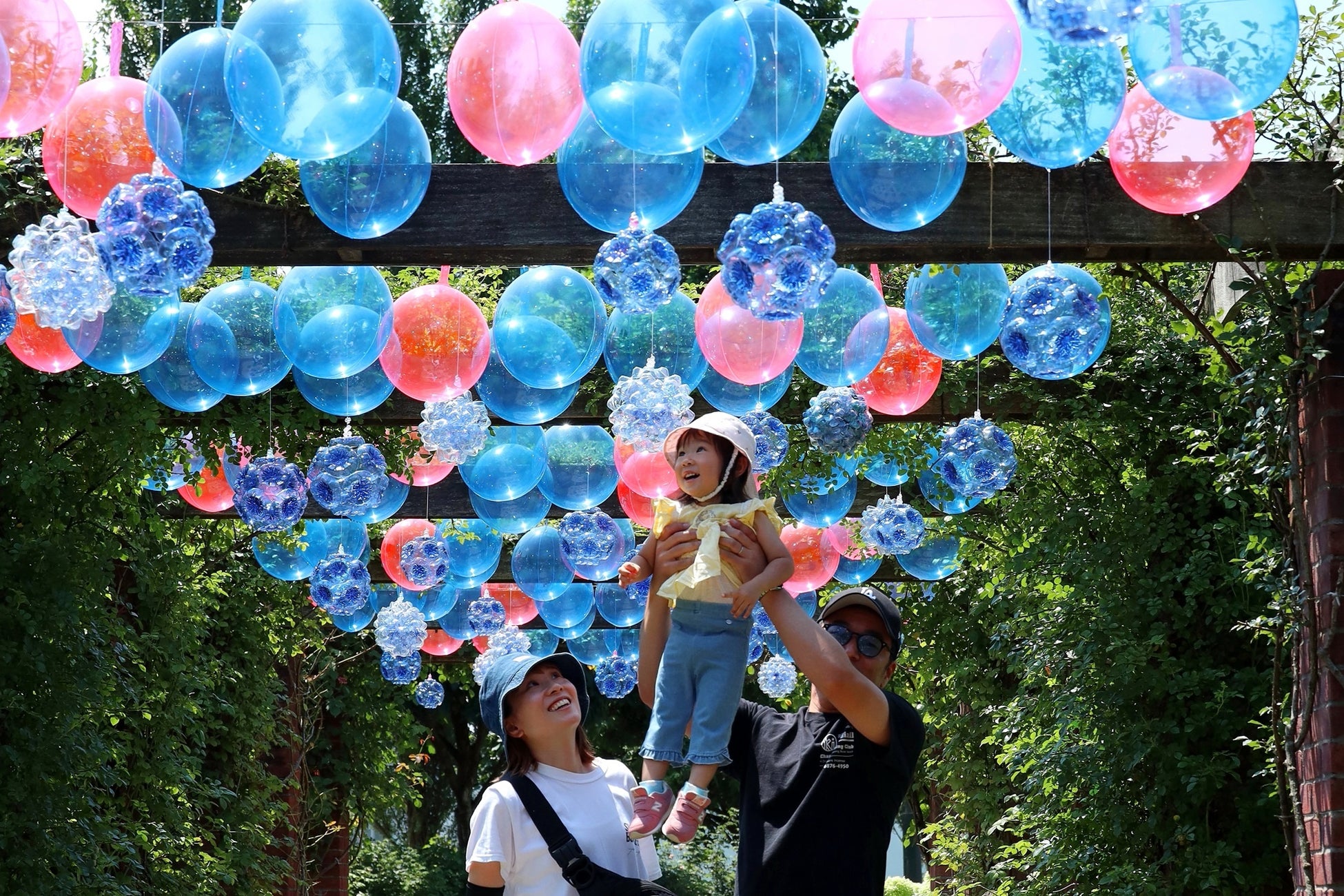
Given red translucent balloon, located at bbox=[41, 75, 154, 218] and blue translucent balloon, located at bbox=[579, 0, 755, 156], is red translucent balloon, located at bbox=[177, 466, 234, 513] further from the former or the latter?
blue translucent balloon, located at bbox=[579, 0, 755, 156]

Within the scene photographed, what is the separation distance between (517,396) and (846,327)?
49.1 inches

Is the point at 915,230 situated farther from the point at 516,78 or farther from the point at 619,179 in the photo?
the point at 516,78

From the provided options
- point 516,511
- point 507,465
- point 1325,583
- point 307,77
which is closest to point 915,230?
point 1325,583

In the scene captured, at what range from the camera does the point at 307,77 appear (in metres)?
4.07

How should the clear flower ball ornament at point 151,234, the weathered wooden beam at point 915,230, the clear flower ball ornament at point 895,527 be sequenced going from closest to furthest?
the clear flower ball ornament at point 151,234
the weathered wooden beam at point 915,230
the clear flower ball ornament at point 895,527

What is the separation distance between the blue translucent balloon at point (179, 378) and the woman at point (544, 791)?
287cm

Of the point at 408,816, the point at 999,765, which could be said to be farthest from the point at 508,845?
the point at 408,816

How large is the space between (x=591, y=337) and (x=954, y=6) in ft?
6.26

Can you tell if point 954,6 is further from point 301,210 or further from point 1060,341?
point 301,210

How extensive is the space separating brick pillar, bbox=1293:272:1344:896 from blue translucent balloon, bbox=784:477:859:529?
2.47 meters

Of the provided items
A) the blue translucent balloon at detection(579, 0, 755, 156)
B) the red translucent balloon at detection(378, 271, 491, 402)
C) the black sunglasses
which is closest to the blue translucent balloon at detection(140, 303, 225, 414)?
the red translucent balloon at detection(378, 271, 491, 402)

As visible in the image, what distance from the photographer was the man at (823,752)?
282 centimetres

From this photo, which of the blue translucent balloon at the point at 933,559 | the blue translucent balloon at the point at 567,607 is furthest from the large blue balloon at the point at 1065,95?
the blue translucent balloon at the point at 567,607

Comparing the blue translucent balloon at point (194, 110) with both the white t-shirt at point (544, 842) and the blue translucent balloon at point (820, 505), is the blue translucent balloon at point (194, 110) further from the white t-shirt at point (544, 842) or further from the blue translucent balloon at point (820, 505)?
the blue translucent balloon at point (820, 505)
